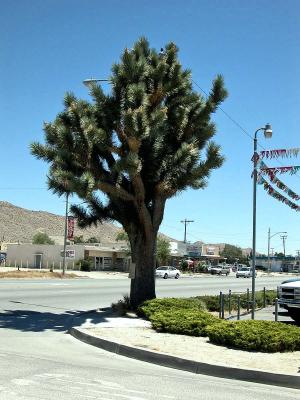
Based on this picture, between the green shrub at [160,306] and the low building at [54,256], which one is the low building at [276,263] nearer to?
the low building at [54,256]

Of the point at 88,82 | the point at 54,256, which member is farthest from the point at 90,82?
the point at 54,256

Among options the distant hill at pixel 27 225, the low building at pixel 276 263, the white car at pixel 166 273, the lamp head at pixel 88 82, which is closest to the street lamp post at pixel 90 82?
the lamp head at pixel 88 82

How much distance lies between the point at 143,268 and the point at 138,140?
4.17m

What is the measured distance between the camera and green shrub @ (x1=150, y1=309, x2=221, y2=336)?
12.2 metres

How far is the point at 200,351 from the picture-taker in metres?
9.98

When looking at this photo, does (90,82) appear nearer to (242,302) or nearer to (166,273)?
(242,302)

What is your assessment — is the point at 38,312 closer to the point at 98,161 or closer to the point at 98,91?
the point at 98,161

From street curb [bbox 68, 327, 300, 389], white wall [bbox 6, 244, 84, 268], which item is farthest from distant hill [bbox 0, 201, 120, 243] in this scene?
street curb [bbox 68, 327, 300, 389]

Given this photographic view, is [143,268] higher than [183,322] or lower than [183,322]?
higher

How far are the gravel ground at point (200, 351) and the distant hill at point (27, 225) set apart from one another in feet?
369

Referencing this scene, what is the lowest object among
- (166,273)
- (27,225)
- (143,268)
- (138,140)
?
(166,273)

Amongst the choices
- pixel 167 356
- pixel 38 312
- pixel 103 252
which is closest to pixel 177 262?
pixel 103 252

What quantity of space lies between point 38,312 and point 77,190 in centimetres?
537

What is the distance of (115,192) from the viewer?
1597cm
